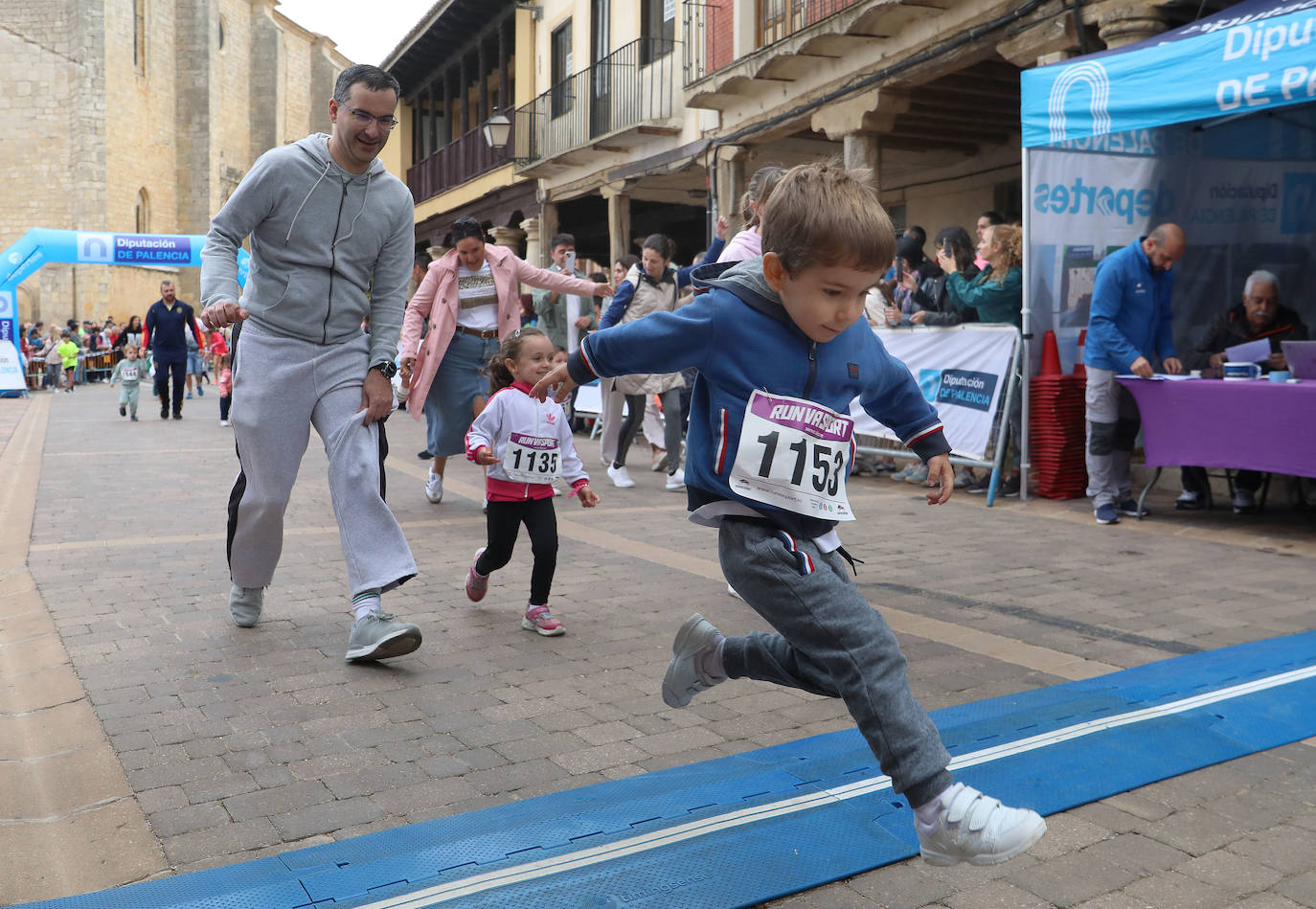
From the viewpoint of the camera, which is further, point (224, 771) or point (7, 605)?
point (7, 605)

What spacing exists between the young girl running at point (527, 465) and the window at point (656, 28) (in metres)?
13.5

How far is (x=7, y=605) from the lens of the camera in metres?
5.14

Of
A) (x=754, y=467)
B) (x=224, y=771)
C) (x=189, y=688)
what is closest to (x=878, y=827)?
(x=754, y=467)

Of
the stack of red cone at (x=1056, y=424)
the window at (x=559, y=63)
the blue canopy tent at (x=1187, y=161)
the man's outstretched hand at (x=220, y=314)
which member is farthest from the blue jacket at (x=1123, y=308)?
the window at (x=559, y=63)

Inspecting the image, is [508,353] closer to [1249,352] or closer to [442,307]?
[442,307]

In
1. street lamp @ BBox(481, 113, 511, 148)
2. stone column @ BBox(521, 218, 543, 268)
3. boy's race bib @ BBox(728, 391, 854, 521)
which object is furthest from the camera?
stone column @ BBox(521, 218, 543, 268)

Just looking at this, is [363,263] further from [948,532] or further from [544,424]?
[948,532]

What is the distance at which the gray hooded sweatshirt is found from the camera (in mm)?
4180

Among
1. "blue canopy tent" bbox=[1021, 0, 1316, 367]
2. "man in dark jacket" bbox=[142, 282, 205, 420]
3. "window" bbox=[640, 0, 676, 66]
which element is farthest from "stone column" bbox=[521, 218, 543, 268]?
"blue canopy tent" bbox=[1021, 0, 1316, 367]

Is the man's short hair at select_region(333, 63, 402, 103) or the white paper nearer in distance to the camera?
the man's short hair at select_region(333, 63, 402, 103)

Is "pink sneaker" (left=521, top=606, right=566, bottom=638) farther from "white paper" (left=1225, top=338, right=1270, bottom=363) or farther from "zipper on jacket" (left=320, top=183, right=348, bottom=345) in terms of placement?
"white paper" (left=1225, top=338, right=1270, bottom=363)

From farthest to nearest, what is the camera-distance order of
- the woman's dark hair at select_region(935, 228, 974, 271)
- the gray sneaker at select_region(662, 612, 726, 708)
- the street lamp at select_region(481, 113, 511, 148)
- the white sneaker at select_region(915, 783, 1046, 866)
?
the street lamp at select_region(481, 113, 511, 148) → the woman's dark hair at select_region(935, 228, 974, 271) → the gray sneaker at select_region(662, 612, 726, 708) → the white sneaker at select_region(915, 783, 1046, 866)

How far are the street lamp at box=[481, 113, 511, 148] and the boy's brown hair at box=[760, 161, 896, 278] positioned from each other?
17.9 metres

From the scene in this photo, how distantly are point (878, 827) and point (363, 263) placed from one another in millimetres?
2837
